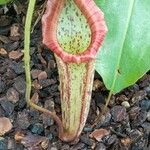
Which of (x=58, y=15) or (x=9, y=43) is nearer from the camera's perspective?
(x=58, y=15)

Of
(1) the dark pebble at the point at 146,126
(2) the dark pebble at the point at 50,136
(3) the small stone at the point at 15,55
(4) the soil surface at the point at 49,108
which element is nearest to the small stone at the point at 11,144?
(4) the soil surface at the point at 49,108

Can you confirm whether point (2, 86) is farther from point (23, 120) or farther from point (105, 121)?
point (105, 121)

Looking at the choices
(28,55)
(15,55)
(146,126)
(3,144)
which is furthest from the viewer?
(15,55)

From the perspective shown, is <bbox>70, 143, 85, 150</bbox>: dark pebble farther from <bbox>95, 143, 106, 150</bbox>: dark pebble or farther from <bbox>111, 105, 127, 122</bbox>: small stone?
<bbox>111, 105, 127, 122</bbox>: small stone

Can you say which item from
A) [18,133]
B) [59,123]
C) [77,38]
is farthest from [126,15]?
[18,133]

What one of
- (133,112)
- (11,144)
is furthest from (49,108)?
(133,112)

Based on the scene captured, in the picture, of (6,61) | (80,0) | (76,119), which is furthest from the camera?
(6,61)

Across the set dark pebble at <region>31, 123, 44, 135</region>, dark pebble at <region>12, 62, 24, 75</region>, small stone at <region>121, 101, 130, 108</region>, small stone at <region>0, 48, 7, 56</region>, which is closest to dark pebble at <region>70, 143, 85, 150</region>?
dark pebble at <region>31, 123, 44, 135</region>

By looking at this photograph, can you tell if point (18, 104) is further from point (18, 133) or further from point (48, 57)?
point (48, 57)
